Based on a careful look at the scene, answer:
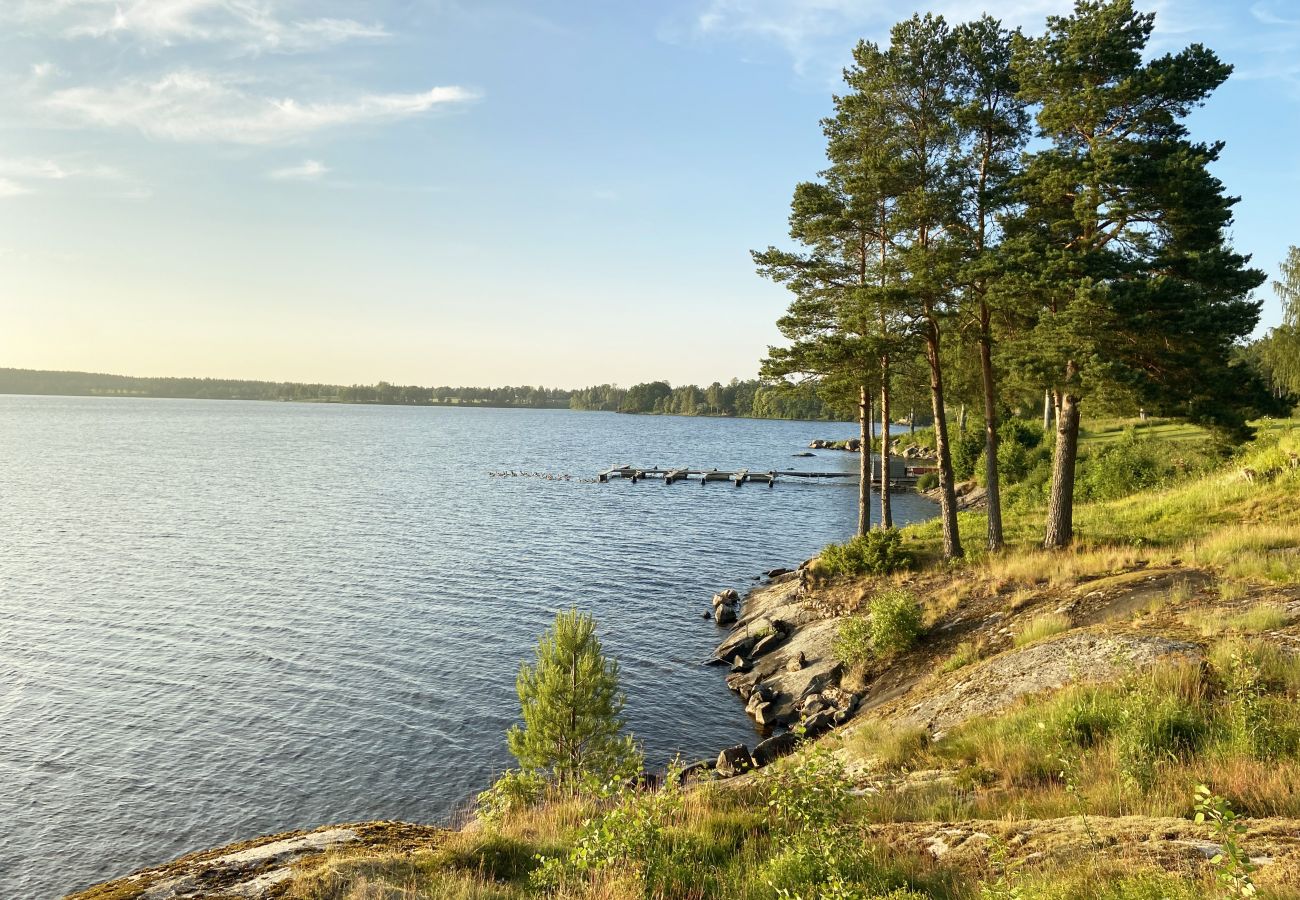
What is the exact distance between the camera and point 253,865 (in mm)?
9414

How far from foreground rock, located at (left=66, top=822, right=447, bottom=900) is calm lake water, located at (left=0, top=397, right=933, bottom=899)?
8.28 m

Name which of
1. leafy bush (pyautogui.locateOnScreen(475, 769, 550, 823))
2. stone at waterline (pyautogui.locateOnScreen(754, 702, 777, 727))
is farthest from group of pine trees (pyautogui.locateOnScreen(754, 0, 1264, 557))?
leafy bush (pyautogui.locateOnScreen(475, 769, 550, 823))

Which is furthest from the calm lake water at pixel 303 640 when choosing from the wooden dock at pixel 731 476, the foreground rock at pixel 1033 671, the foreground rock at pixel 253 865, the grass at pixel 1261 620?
the wooden dock at pixel 731 476

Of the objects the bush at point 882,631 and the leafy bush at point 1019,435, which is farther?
the leafy bush at point 1019,435

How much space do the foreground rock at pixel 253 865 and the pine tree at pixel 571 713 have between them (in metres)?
5.38

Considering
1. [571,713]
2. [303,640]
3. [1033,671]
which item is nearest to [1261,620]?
[1033,671]

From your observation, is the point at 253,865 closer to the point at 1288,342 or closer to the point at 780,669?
the point at 780,669

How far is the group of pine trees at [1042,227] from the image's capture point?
66.2 ft

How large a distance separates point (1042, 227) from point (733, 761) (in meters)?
18.9

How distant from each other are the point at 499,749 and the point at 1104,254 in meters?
22.5

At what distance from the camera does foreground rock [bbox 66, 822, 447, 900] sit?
8.71 metres

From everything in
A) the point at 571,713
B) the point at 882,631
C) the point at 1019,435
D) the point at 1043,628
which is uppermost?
the point at 1019,435

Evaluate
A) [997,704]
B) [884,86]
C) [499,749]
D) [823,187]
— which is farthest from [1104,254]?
[499,749]

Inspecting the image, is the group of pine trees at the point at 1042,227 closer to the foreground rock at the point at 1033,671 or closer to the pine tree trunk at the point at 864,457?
the pine tree trunk at the point at 864,457
